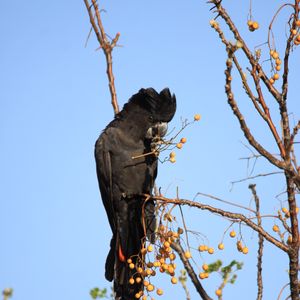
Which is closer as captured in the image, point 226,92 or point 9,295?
point 9,295

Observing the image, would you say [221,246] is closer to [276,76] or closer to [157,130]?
[276,76]

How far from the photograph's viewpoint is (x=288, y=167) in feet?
7.49

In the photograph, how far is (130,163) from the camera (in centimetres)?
522

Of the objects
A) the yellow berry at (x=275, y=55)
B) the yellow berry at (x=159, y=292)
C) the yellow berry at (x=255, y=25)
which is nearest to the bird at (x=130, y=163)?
the yellow berry at (x=159, y=292)

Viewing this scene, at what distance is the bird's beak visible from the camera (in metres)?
5.14

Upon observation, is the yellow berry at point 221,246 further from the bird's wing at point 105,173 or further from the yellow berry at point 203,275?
the bird's wing at point 105,173

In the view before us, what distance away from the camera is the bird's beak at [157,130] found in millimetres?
5145

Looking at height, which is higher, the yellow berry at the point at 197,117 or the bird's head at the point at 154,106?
the bird's head at the point at 154,106

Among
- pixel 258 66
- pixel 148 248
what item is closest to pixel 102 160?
pixel 148 248

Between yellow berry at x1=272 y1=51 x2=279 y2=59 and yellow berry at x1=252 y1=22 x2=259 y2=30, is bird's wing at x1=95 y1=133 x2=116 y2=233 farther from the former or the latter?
yellow berry at x1=252 y1=22 x2=259 y2=30

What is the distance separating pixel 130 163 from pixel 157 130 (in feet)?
1.46

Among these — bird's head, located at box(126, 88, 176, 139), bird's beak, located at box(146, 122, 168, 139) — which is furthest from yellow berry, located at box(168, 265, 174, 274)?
bird's head, located at box(126, 88, 176, 139)

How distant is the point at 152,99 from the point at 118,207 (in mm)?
1231

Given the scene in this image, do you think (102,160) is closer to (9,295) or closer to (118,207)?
(118,207)
